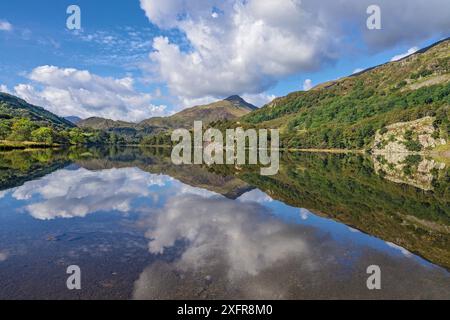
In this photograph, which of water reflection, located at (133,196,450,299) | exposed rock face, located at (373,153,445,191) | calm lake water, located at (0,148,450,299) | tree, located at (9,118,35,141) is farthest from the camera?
tree, located at (9,118,35,141)

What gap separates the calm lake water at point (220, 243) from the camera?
16.2 m

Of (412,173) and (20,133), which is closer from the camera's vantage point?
(412,173)

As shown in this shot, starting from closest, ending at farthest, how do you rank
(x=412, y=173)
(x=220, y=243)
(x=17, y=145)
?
1. (x=220, y=243)
2. (x=412, y=173)
3. (x=17, y=145)

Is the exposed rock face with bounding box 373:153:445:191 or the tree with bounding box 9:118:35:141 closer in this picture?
the exposed rock face with bounding box 373:153:445:191

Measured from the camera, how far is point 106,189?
47.8 metres

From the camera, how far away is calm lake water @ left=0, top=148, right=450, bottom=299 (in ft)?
53.3

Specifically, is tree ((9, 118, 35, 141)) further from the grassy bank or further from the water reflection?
the water reflection

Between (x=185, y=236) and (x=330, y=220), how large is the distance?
14.3 metres

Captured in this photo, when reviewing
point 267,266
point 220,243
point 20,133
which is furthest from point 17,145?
point 267,266

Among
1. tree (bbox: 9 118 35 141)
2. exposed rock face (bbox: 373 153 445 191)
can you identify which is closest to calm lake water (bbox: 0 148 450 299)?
exposed rock face (bbox: 373 153 445 191)

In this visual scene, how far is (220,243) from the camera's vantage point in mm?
23703

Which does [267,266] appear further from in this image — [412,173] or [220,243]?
[412,173]

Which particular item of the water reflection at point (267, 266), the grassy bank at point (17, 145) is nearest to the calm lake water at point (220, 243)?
the water reflection at point (267, 266)

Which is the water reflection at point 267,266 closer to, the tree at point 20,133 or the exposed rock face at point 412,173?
the exposed rock face at point 412,173
